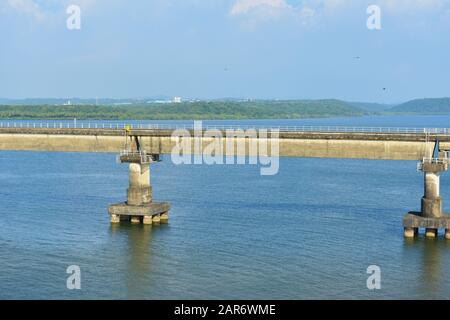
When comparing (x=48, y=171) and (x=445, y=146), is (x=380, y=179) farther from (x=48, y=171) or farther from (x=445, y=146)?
(x=48, y=171)

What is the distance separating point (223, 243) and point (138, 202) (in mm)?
12552

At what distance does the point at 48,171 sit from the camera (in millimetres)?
118125

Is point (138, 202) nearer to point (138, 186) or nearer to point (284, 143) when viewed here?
point (138, 186)

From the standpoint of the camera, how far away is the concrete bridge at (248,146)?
62.3m

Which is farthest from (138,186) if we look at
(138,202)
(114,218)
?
(114,218)

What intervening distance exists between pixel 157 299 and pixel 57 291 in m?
6.63

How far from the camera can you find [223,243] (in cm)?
5922

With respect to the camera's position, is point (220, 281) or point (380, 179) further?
point (380, 179)

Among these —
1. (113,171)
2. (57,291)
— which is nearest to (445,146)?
(57,291)

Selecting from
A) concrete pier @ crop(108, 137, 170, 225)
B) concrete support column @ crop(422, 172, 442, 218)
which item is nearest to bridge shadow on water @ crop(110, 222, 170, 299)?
concrete pier @ crop(108, 137, 170, 225)

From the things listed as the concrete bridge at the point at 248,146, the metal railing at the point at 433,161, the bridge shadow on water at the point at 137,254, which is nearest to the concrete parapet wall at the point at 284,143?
the concrete bridge at the point at 248,146

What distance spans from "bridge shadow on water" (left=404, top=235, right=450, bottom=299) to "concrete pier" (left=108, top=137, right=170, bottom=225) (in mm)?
23098

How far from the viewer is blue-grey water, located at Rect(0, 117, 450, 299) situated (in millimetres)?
47125
